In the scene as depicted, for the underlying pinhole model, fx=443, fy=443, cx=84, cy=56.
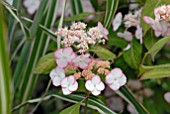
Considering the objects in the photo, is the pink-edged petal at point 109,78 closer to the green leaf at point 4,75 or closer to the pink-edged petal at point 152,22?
the pink-edged petal at point 152,22

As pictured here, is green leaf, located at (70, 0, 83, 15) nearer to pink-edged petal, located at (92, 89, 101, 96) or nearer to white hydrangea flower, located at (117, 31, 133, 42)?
white hydrangea flower, located at (117, 31, 133, 42)

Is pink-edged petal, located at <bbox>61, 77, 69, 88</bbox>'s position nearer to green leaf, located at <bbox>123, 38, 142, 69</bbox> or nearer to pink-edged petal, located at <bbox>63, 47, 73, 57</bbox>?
pink-edged petal, located at <bbox>63, 47, 73, 57</bbox>

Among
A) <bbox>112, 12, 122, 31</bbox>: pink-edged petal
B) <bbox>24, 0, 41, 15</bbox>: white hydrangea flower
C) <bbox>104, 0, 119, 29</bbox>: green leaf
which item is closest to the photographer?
<bbox>104, 0, 119, 29</bbox>: green leaf

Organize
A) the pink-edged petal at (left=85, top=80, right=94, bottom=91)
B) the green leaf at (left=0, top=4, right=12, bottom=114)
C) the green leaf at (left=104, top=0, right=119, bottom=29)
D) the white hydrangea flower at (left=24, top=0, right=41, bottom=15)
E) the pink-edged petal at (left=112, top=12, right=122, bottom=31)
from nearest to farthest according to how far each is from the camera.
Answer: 1. the green leaf at (left=0, top=4, right=12, bottom=114)
2. the pink-edged petal at (left=85, top=80, right=94, bottom=91)
3. the green leaf at (left=104, top=0, right=119, bottom=29)
4. the pink-edged petal at (left=112, top=12, right=122, bottom=31)
5. the white hydrangea flower at (left=24, top=0, right=41, bottom=15)

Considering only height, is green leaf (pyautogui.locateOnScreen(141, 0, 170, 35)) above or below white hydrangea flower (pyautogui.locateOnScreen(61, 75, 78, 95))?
above

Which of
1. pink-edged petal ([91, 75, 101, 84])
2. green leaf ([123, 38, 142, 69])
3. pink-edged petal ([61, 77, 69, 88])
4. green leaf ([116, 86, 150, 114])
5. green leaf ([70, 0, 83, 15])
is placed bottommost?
green leaf ([116, 86, 150, 114])

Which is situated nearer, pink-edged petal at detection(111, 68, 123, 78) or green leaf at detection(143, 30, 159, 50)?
pink-edged petal at detection(111, 68, 123, 78)

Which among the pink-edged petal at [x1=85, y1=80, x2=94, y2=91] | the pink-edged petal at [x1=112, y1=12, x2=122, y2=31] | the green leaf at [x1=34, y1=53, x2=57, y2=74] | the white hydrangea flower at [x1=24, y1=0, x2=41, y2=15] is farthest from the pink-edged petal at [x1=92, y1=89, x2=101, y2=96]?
the white hydrangea flower at [x1=24, y1=0, x2=41, y2=15]
